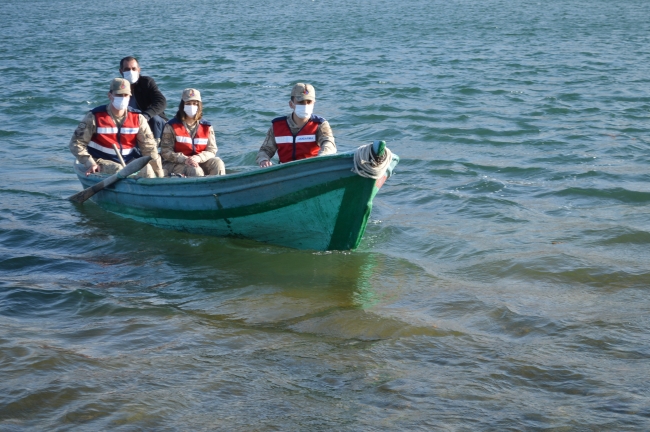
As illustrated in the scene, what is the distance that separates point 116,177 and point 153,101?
142cm

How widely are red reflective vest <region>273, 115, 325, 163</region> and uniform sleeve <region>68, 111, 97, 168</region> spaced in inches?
83.4

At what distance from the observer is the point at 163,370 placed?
551 cm

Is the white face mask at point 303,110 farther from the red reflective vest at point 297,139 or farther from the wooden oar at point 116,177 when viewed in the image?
the wooden oar at point 116,177

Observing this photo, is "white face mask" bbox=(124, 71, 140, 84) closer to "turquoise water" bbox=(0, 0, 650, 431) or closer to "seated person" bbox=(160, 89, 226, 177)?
"seated person" bbox=(160, 89, 226, 177)

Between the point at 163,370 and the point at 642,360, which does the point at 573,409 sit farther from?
the point at 163,370

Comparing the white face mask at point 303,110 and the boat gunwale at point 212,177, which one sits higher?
the white face mask at point 303,110

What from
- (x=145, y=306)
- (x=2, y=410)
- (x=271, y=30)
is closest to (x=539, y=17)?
(x=271, y=30)

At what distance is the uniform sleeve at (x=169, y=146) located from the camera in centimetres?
886

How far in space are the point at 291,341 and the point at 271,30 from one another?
82.6 ft

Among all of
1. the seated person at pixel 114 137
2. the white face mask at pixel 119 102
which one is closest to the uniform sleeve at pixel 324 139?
the seated person at pixel 114 137

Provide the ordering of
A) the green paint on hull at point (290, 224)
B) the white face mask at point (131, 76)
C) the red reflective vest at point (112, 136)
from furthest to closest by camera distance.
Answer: the white face mask at point (131, 76)
the red reflective vest at point (112, 136)
the green paint on hull at point (290, 224)

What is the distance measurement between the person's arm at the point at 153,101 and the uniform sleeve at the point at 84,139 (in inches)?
38.0

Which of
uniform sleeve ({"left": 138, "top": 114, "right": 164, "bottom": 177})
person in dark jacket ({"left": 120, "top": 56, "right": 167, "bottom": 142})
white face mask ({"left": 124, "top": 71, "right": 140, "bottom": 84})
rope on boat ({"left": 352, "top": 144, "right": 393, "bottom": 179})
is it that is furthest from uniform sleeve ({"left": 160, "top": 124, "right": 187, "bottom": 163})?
rope on boat ({"left": 352, "top": 144, "right": 393, "bottom": 179})

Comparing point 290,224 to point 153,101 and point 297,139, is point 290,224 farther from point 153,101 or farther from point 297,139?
point 153,101
